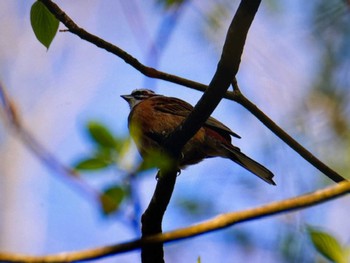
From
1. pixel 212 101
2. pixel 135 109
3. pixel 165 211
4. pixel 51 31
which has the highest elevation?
pixel 135 109

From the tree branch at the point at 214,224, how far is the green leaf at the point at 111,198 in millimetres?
146

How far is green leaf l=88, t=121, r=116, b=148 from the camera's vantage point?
1833 mm

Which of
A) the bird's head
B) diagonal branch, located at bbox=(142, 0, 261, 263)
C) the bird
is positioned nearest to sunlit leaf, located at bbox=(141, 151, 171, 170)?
diagonal branch, located at bbox=(142, 0, 261, 263)

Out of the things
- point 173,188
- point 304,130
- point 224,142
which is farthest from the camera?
point 224,142

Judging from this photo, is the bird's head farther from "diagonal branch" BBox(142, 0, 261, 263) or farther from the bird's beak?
"diagonal branch" BBox(142, 0, 261, 263)

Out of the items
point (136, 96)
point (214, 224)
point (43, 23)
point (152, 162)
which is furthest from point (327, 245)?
point (136, 96)

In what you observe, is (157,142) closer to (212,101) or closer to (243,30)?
(212,101)

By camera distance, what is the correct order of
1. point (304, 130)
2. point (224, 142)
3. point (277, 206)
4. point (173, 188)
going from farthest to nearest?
point (224, 142) → point (304, 130) → point (173, 188) → point (277, 206)

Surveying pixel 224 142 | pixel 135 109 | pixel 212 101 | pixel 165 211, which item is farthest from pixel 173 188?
pixel 135 109

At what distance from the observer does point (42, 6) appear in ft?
9.48

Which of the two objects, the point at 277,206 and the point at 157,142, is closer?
the point at 277,206

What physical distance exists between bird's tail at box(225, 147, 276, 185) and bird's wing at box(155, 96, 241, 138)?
0.15 m

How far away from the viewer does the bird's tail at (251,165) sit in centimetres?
448

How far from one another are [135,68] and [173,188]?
68cm
